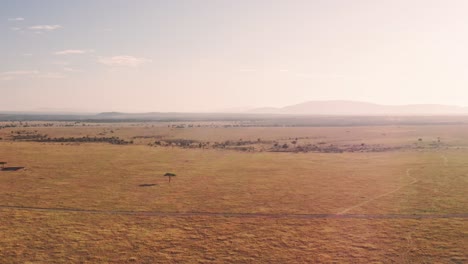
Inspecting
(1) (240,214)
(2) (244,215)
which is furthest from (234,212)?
(2) (244,215)

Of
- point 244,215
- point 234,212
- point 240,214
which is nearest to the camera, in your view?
point 244,215

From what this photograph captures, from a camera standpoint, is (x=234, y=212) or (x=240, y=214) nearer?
(x=240, y=214)

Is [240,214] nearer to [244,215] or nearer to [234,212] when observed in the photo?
[244,215]

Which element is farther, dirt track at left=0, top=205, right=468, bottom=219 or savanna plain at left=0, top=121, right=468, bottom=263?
dirt track at left=0, top=205, right=468, bottom=219

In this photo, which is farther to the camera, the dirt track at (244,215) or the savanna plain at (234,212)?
the dirt track at (244,215)

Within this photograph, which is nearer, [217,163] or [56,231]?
[56,231]

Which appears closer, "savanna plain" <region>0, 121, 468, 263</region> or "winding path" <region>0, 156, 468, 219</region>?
"savanna plain" <region>0, 121, 468, 263</region>

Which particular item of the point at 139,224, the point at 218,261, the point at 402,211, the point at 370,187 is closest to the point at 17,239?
the point at 139,224

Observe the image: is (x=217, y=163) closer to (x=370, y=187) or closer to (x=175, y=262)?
(x=370, y=187)
